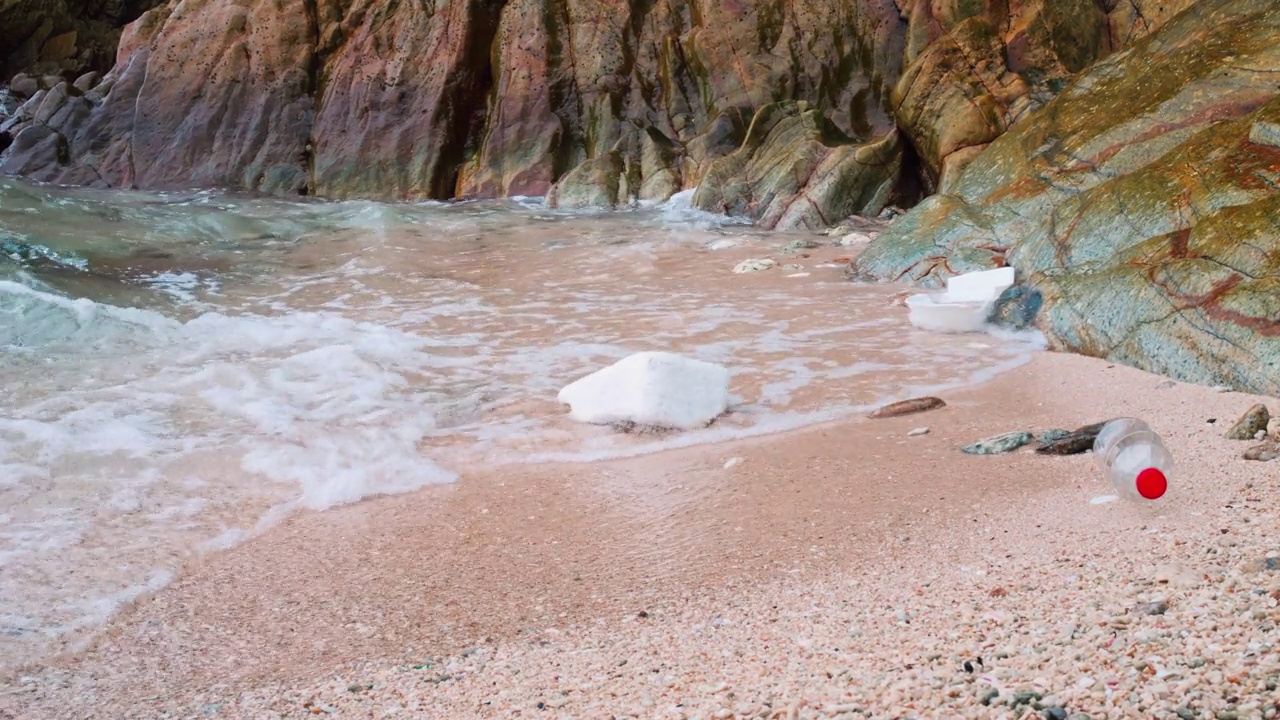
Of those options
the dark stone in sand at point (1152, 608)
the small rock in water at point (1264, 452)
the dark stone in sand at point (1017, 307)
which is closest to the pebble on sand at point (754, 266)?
the dark stone in sand at point (1017, 307)

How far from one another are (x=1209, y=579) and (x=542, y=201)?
14.2 m

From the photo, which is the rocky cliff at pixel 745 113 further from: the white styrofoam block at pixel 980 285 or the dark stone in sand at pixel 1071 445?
the dark stone in sand at pixel 1071 445

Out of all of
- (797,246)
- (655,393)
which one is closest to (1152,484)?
(655,393)

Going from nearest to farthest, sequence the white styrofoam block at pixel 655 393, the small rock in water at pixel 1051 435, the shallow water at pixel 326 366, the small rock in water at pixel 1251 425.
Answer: the small rock in water at pixel 1251 425
the shallow water at pixel 326 366
the small rock in water at pixel 1051 435
the white styrofoam block at pixel 655 393

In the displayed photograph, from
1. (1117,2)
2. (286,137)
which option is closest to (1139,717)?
(1117,2)

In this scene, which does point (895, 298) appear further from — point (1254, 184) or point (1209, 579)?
point (1209, 579)

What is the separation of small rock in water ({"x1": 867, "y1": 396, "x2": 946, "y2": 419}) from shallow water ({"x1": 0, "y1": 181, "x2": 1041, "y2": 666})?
24cm

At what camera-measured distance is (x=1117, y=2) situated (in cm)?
1347

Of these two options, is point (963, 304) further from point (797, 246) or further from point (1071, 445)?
point (797, 246)

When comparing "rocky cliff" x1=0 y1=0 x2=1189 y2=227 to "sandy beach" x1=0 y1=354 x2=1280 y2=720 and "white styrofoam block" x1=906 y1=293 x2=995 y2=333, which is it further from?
"sandy beach" x1=0 y1=354 x2=1280 y2=720

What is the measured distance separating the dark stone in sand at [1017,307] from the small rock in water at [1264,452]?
9.62 feet

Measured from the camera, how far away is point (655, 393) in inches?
193

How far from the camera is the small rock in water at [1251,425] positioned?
12.7 feet

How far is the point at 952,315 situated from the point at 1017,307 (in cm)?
43
